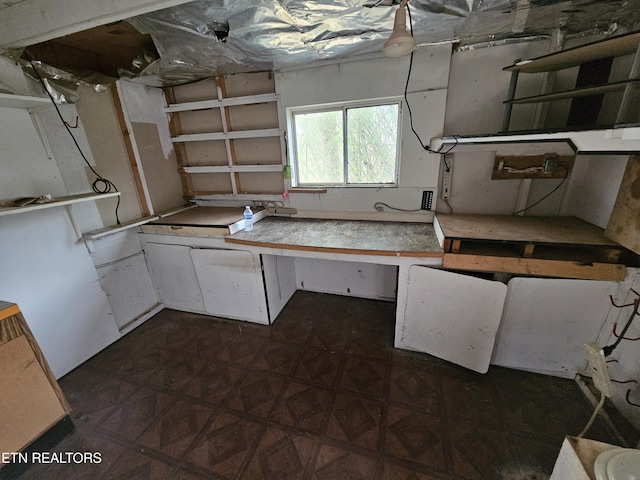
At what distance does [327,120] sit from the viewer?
2486mm

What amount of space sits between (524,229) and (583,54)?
1.07 metres

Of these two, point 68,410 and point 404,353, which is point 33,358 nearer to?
point 68,410

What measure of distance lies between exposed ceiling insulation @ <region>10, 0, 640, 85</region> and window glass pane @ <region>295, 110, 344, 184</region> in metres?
0.48

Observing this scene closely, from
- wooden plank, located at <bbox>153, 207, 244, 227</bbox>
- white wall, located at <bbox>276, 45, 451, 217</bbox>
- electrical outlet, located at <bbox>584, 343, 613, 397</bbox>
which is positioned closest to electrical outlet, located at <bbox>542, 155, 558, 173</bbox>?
white wall, located at <bbox>276, 45, 451, 217</bbox>

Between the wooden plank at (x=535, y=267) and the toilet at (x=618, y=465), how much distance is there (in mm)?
1014

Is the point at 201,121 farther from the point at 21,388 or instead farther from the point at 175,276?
the point at 21,388

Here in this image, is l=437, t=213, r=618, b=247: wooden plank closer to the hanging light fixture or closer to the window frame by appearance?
the window frame

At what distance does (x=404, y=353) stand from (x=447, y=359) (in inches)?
12.6

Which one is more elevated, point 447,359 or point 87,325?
point 87,325

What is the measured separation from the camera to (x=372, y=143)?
241 centimetres

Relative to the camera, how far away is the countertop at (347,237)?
6.22 ft

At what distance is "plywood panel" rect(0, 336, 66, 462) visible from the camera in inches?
54.2

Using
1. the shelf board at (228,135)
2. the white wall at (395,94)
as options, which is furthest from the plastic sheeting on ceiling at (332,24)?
the shelf board at (228,135)

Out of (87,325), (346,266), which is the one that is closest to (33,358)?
(87,325)
